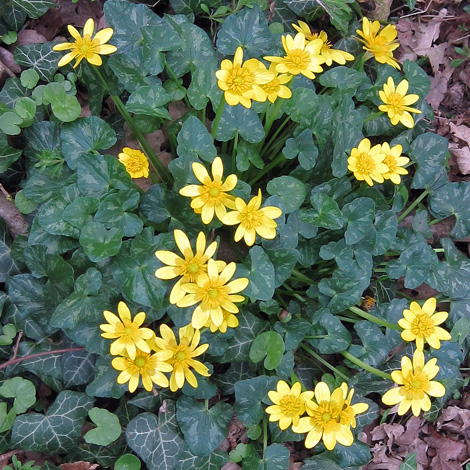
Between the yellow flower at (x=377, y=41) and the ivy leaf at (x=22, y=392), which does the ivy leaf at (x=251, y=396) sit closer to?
the ivy leaf at (x=22, y=392)

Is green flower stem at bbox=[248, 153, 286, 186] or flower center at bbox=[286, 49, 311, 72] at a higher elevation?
flower center at bbox=[286, 49, 311, 72]

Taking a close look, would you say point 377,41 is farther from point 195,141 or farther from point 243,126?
point 195,141

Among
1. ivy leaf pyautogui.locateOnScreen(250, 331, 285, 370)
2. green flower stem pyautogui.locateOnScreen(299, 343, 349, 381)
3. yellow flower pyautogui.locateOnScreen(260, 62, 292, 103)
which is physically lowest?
green flower stem pyautogui.locateOnScreen(299, 343, 349, 381)

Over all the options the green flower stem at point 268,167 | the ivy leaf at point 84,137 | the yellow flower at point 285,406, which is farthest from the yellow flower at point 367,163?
the ivy leaf at point 84,137

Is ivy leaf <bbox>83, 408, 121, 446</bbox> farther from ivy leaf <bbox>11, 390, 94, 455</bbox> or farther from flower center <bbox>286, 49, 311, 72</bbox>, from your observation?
flower center <bbox>286, 49, 311, 72</bbox>

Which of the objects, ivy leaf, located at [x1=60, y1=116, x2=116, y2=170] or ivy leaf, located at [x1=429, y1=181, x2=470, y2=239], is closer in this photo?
ivy leaf, located at [x1=60, y1=116, x2=116, y2=170]

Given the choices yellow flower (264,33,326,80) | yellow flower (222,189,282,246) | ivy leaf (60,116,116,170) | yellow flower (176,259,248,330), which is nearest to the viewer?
yellow flower (176,259,248,330)

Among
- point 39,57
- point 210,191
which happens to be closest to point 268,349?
point 210,191

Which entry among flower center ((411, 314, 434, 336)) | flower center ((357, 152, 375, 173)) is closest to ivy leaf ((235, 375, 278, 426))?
flower center ((411, 314, 434, 336))
